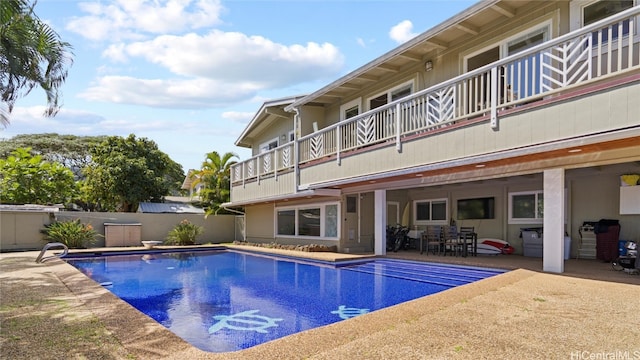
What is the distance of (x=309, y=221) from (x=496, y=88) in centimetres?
995

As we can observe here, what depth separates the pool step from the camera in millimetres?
9016

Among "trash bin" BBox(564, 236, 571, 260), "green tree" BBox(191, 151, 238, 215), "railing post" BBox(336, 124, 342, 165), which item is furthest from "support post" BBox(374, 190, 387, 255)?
"green tree" BBox(191, 151, 238, 215)

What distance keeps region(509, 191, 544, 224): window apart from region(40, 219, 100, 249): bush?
17.6 meters

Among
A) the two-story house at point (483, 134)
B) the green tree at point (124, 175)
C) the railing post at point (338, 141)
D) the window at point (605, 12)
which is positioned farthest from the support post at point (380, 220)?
the green tree at point (124, 175)

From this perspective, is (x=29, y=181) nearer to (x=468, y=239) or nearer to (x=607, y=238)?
(x=468, y=239)

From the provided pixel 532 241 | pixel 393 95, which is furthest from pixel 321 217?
pixel 532 241

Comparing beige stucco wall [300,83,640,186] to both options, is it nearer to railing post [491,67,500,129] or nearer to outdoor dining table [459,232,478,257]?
railing post [491,67,500,129]

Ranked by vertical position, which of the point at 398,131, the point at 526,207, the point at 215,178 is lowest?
the point at 526,207

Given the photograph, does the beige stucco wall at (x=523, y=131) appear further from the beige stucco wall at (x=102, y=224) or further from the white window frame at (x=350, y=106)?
the beige stucco wall at (x=102, y=224)

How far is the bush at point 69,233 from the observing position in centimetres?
1731

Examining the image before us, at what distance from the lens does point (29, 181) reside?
21.4 meters

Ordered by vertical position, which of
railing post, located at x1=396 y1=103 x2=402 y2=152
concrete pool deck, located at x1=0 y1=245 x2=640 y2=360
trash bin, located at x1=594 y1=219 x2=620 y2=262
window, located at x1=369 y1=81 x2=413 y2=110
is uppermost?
window, located at x1=369 y1=81 x2=413 y2=110

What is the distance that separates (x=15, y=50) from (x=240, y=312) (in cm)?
848

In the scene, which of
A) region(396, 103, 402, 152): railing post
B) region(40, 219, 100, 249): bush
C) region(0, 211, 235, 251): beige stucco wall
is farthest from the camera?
region(40, 219, 100, 249): bush
